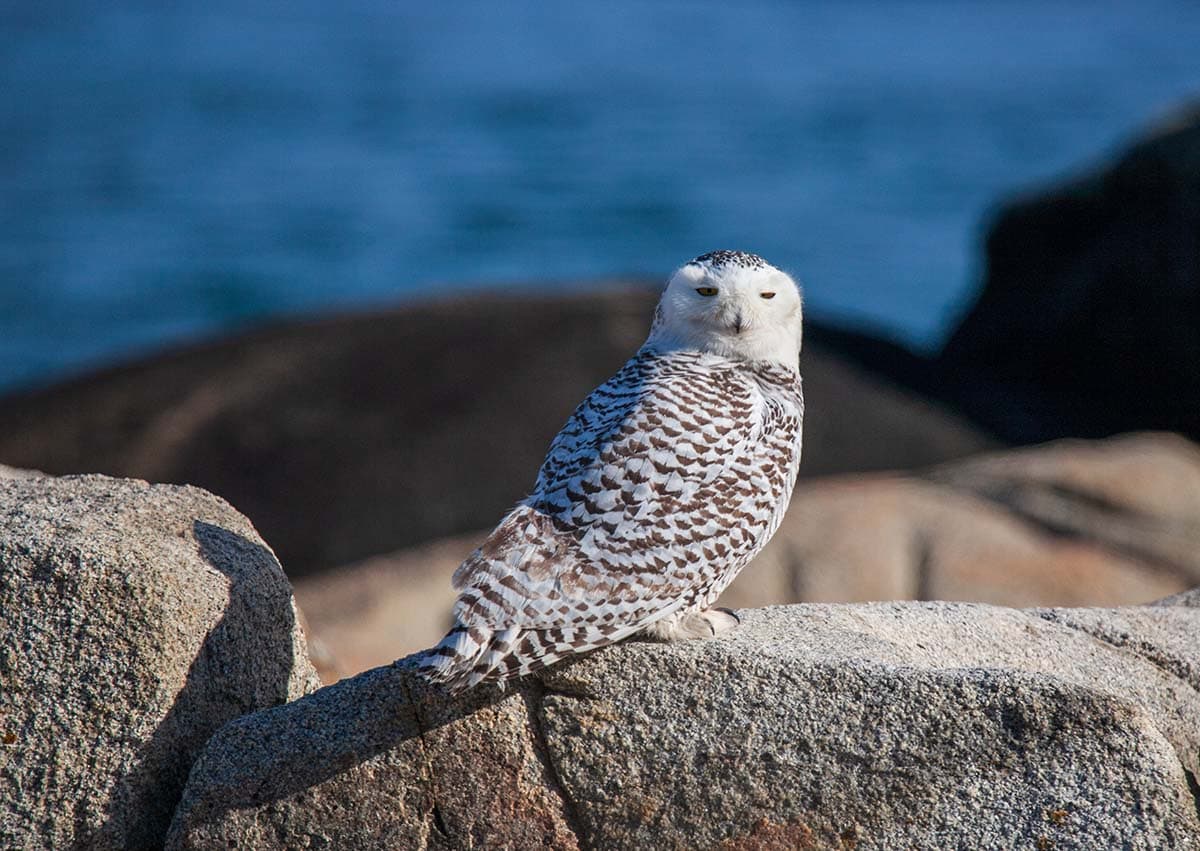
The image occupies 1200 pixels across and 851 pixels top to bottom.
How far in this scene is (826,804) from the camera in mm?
4223

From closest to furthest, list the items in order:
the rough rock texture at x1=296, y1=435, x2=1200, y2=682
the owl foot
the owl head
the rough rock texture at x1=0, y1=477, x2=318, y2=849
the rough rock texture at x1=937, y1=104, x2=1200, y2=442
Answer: the rough rock texture at x1=0, y1=477, x2=318, y2=849 → the owl foot → the owl head → the rough rock texture at x1=296, y1=435, x2=1200, y2=682 → the rough rock texture at x1=937, y1=104, x2=1200, y2=442

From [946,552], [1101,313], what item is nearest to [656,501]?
[946,552]

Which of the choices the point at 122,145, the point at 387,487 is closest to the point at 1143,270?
the point at 387,487

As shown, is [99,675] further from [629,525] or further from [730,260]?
[730,260]

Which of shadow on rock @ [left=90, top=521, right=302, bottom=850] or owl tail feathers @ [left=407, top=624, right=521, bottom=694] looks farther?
shadow on rock @ [left=90, top=521, right=302, bottom=850]

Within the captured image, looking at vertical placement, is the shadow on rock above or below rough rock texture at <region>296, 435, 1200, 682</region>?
above

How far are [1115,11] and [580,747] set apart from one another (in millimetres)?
68038

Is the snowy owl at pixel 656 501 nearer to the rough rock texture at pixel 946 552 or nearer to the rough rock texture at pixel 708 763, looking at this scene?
the rough rock texture at pixel 708 763

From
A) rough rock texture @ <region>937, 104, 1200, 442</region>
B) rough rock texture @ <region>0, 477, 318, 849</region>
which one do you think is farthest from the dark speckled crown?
rough rock texture @ <region>937, 104, 1200, 442</region>

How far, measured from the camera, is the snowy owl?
4.13 m

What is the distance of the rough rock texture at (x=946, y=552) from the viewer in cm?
930

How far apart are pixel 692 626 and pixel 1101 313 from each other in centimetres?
916

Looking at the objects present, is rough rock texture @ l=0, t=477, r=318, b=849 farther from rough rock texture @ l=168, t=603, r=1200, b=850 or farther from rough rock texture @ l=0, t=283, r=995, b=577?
rough rock texture @ l=0, t=283, r=995, b=577

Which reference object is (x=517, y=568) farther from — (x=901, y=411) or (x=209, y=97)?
(x=209, y=97)
